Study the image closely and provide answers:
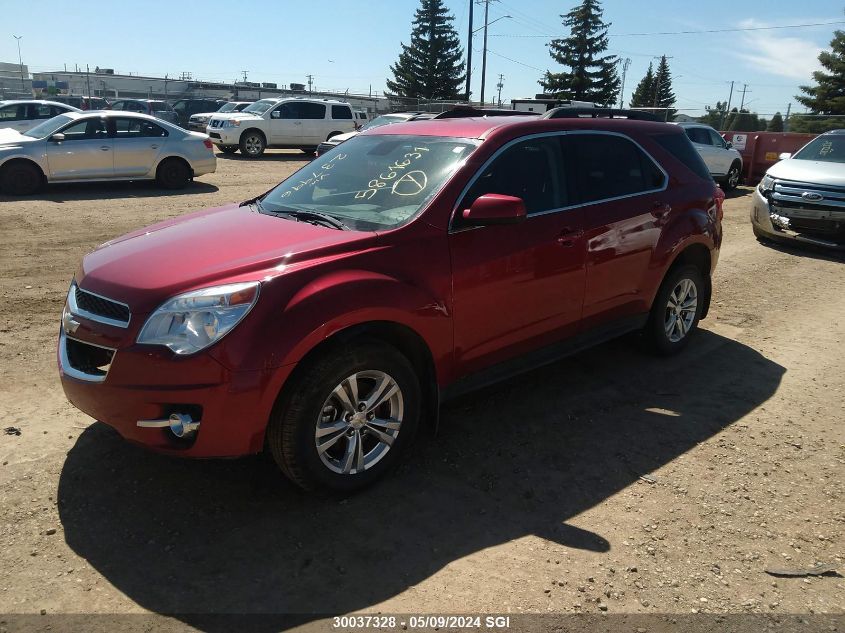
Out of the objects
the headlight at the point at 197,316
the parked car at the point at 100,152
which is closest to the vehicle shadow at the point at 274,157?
the parked car at the point at 100,152

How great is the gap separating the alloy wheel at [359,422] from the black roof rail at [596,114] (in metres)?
2.27

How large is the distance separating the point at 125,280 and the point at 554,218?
2524 mm

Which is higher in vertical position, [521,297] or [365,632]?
[521,297]

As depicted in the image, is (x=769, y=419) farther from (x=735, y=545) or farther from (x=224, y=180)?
(x=224, y=180)

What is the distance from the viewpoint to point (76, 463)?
3607mm

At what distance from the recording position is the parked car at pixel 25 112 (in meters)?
16.9

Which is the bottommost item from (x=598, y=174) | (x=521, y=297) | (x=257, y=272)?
(x=521, y=297)

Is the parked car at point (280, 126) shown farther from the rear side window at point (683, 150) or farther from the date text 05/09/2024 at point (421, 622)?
the date text 05/09/2024 at point (421, 622)

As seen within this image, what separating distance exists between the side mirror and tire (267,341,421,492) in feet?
2.86

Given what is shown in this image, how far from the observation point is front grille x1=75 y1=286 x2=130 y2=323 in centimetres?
310

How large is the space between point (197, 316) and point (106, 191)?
12.2 m

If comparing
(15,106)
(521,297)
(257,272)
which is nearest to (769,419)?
(521,297)

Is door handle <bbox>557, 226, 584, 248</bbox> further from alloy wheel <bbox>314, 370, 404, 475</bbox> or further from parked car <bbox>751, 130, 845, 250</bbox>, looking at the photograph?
parked car <bbox>751, 130, 845, 250</bbox>

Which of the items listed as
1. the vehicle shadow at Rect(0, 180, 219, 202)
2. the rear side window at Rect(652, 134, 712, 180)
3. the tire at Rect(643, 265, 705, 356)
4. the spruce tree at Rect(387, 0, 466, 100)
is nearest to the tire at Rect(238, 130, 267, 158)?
the vehicle shadow at Rect(0, 180, 219, 202)
